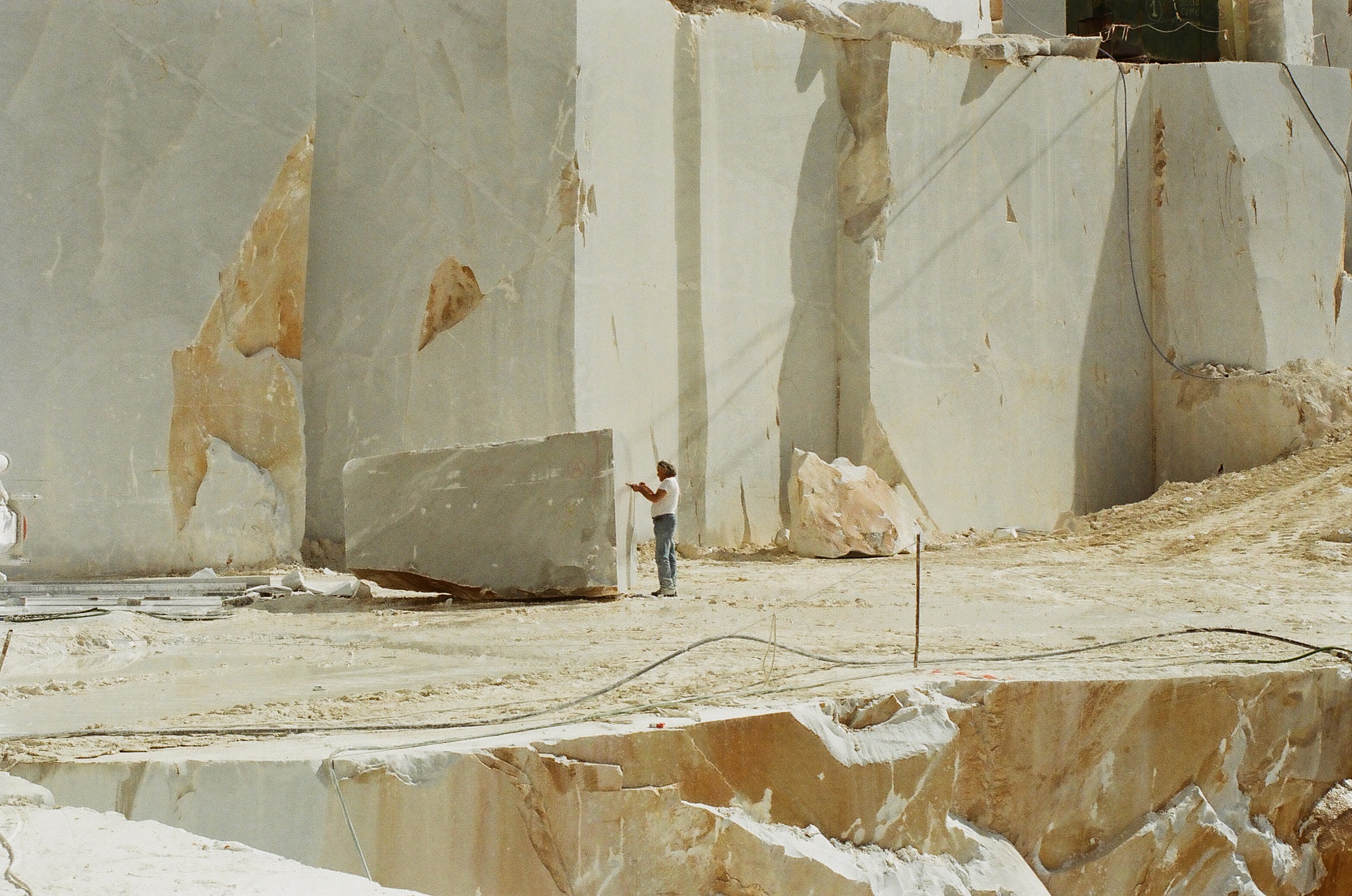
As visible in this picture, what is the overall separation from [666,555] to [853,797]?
386cm

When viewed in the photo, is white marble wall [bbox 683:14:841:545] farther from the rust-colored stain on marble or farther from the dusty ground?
the rust-colored stain on marble

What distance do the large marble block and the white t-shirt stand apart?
35.7 inches

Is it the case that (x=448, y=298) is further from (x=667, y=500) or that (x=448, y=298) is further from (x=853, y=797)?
(x=853, y=797)

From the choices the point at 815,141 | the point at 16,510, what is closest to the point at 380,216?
the point at 16,510

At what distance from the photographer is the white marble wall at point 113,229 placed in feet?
32.7

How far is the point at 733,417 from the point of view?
12.5m

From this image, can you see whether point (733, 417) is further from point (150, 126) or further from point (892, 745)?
point (892, 745)

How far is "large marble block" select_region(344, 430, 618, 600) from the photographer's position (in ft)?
28.5

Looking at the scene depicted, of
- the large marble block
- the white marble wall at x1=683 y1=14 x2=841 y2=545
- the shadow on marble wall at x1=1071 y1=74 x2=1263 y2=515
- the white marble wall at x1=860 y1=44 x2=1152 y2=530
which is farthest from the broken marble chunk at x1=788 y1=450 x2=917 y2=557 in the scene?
the large marble block

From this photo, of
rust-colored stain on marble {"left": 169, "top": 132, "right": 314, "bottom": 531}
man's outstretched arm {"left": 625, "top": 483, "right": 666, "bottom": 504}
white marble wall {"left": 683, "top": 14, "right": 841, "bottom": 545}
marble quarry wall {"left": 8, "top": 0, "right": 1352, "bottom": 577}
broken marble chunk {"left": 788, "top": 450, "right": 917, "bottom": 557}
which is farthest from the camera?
white marble wall {"left": 683, "top": 14, "right": 841, "bottom": 545}

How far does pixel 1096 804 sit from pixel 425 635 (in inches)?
137

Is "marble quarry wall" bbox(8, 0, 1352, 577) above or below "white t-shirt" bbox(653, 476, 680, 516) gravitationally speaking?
above

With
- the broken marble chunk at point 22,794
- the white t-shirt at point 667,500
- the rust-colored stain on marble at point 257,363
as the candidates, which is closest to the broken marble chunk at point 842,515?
the white t-shirt at point 667,500

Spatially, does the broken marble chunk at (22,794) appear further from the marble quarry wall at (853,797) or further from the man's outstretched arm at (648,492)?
the man's outstretched arm at (648,492)
